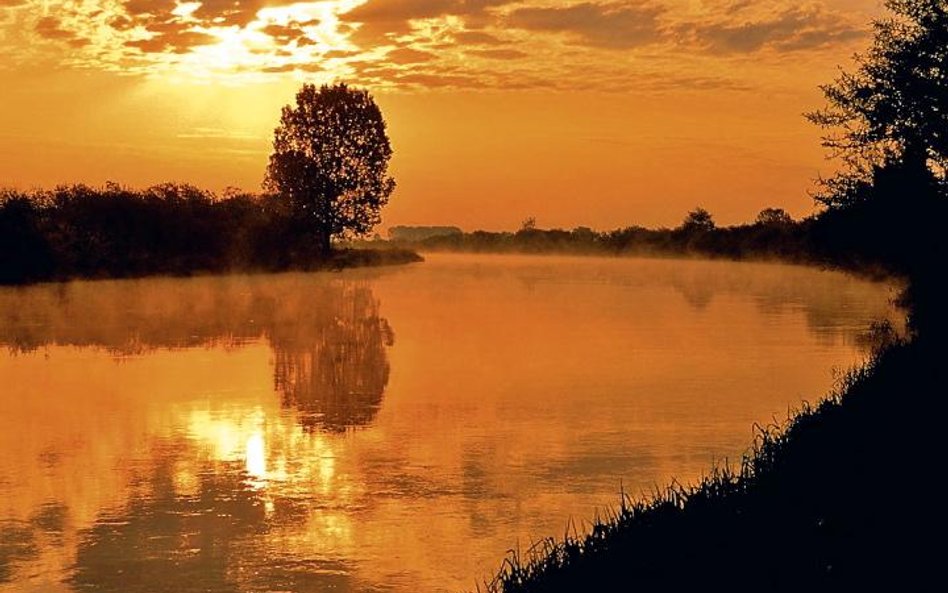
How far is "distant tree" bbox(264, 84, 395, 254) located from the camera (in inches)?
2921

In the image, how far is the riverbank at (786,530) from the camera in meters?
7.29

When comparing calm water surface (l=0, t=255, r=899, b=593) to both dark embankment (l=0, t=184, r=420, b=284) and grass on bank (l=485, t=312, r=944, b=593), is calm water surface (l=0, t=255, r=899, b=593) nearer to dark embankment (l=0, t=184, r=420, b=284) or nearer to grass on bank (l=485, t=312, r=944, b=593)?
grass on bank (l=485, t=312, r=944, b=593)

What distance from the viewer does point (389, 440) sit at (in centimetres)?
1398

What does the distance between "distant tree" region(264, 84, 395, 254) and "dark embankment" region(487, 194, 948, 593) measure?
61.8 metres

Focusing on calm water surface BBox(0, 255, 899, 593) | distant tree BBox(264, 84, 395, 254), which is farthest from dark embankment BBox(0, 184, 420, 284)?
calm water surface BBox(0, 255, 899, 593)

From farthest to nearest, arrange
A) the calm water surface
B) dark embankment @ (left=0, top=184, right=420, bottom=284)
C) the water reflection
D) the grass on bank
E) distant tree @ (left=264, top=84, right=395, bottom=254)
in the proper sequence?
1. distant tree @ (left=264, top=84, right=395, bottom=254)
2. dark embankment @ (left=0, top=184, right=420, bottom=284)
3. the water reflection
4. the calm water surface
5. the grass on bank

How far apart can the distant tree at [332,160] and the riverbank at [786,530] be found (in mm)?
63558

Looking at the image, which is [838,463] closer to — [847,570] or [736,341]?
[847,570]

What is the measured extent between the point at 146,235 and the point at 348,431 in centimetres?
5240

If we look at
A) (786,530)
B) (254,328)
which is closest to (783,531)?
(786,530)

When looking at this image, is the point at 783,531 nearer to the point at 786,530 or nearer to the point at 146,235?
the point at 786,530

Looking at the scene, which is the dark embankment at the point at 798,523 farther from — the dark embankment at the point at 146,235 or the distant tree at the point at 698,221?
the distant tree at the point at 698,221

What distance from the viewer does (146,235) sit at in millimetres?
63812

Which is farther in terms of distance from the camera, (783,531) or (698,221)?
(698,221)
